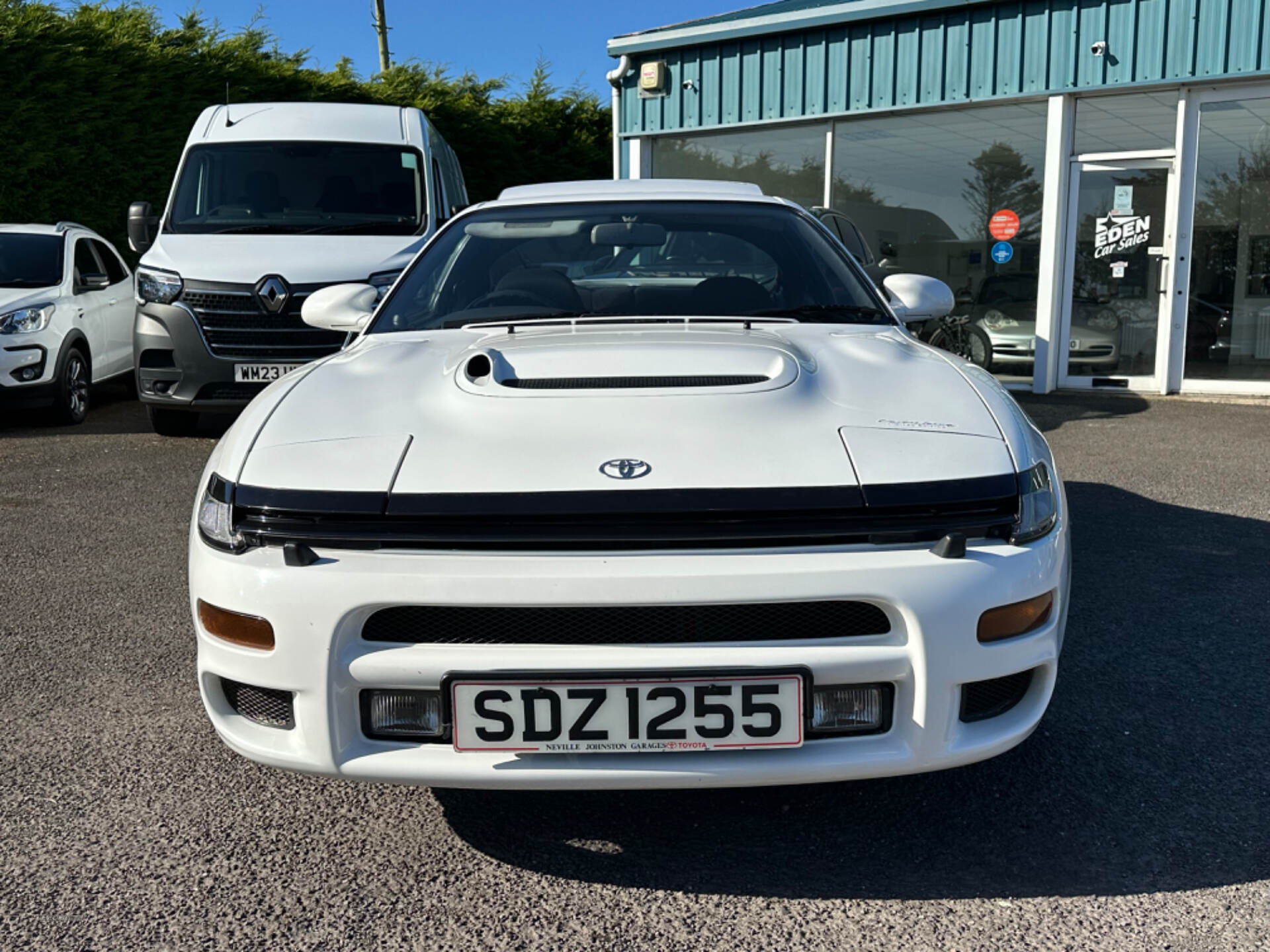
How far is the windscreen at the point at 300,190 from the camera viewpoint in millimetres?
7676

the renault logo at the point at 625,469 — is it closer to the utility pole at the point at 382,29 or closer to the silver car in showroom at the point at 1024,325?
the silver car in showroom at the point at 1024,325

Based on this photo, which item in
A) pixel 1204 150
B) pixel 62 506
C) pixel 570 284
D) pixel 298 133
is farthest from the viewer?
pixel 1204 150

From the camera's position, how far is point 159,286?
7.22 meters

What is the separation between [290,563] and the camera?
2057mm

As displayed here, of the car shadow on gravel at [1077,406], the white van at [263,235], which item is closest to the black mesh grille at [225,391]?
the white van at [263,235]

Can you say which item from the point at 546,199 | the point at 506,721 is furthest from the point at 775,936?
the point at 546,199

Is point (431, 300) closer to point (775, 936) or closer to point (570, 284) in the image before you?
point (570, 284)

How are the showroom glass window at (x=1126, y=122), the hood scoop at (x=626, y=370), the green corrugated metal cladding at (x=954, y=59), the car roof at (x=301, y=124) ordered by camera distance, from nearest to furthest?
the hood scoop at (x=626, y=370), the car roof at (x=301, y=124), the green corrugated metal cladding at (x=954, y=59), the showroom glass window at (x=1126, y=122)

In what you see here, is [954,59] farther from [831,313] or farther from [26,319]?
[831,313]

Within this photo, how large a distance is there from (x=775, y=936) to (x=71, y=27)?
39.8 ft

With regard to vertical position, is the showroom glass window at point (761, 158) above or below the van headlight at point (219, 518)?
above

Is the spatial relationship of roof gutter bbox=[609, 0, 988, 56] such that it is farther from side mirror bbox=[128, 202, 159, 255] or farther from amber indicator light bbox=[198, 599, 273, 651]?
amber indicator light bbox=[198, 599, 273, 651]

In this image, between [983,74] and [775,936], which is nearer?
[775,936]

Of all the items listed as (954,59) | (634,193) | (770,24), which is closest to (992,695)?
(634,193)
